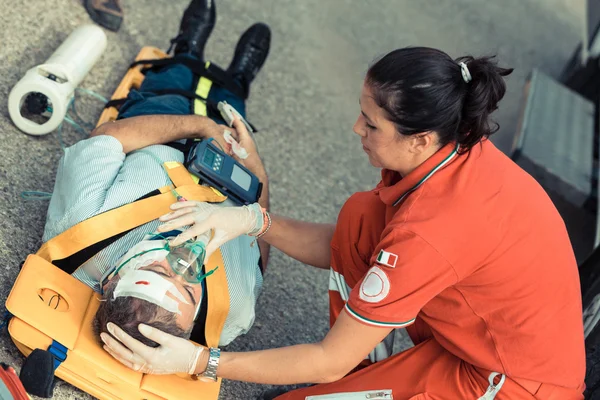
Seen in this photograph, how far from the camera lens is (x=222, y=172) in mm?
2508

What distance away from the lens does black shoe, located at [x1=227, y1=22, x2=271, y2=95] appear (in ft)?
11.0

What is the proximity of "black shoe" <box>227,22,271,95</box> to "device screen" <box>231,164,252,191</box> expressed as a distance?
2.74 feet

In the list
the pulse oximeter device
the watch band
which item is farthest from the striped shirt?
the watch band

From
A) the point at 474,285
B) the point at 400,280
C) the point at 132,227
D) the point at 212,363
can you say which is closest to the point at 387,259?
the point at 400,280

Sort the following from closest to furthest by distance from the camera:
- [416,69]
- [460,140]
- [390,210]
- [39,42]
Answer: [416,69]
[460,140]
[390,210]
[39,42]

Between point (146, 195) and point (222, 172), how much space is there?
1.03 feet

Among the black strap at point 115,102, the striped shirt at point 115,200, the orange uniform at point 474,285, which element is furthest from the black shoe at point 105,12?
the orange uniform at point 474,285

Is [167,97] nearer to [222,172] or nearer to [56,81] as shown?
[56,81]

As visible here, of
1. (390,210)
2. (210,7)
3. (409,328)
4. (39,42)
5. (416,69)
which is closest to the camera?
(416,69)

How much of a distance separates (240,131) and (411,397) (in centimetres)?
134

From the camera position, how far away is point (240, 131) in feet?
9.41

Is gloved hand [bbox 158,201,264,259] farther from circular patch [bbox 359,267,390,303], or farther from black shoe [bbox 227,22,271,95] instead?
black shoe [bbox 227,22,271,95]

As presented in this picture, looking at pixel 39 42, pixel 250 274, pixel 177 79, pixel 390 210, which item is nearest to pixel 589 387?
pixel 390 210

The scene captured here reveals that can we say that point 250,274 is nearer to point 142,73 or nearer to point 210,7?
point 142,73
